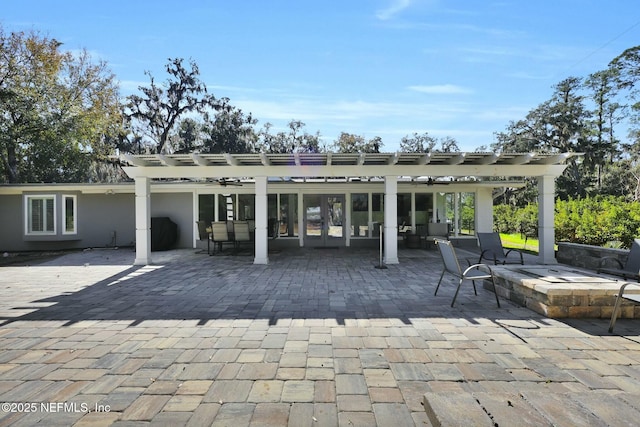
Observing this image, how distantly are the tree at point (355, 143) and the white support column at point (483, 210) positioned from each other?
15210 millimetres

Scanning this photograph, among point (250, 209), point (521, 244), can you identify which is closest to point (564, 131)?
point (521, 244)

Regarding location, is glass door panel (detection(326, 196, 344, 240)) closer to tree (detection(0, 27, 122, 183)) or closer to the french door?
the french door

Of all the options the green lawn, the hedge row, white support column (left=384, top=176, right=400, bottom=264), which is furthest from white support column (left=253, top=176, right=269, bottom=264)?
the hedge row

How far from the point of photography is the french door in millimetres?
12680

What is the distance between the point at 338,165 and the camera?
8500 mm

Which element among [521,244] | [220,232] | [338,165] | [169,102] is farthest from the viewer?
[169,102]

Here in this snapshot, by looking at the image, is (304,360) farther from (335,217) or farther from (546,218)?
(335,217)

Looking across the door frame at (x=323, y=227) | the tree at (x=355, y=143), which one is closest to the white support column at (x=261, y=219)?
the door frame at (x=323, y=227)

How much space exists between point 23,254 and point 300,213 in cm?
971

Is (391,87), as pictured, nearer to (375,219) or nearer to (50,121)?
(375,219)

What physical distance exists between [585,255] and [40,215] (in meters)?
16.2

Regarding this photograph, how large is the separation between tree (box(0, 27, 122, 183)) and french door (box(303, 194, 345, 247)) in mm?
13774

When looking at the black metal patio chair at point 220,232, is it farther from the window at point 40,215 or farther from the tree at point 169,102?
the tree at point 169,102

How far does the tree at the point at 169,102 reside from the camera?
23688 millimetres
